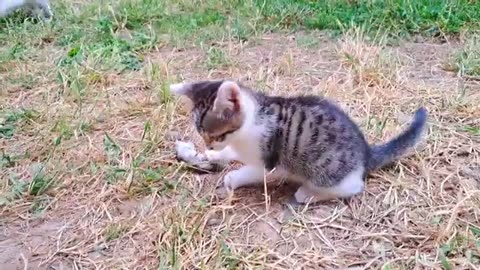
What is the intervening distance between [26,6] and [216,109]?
111 inches

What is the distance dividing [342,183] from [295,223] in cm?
22

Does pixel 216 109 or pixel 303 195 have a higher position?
pixel 216 109

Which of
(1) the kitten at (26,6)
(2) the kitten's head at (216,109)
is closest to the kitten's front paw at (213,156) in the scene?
(2) the kitten's head at (216,109)

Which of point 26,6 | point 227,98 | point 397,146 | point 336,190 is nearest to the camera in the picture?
point 227,98

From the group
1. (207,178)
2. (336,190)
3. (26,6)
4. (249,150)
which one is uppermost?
(249,150)

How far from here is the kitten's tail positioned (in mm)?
2432

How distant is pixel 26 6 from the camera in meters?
4.55

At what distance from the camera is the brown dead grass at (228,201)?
2094 mm

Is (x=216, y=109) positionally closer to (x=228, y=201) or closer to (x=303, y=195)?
(x=228, y=201)

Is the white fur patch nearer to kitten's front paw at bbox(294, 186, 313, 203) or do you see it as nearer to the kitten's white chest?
kitten's front paw at bbox(294, 186, 313, 203)

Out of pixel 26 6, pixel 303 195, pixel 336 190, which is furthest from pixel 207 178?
pixel 26 6

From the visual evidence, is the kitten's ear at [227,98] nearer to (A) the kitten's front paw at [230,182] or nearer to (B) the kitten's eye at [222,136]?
(B) the kitten's eye at [222,136]

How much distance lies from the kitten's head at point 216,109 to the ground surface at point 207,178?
0.24m

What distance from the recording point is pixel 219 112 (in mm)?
2219
